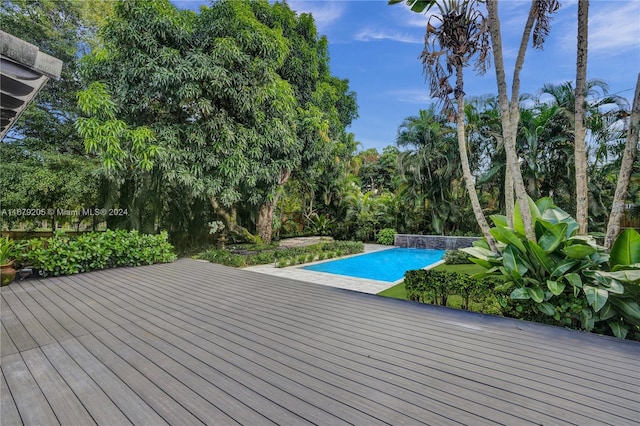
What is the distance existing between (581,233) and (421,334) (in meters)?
2.75

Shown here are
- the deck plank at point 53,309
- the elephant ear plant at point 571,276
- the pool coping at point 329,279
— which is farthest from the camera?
the pool coping at point 329,279

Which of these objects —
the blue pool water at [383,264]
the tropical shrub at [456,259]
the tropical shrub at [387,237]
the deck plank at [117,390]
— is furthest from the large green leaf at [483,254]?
the tropical shrub at [387,237]

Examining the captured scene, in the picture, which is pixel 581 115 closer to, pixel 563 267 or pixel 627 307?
pixel 563 267

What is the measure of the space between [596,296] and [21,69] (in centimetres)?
521

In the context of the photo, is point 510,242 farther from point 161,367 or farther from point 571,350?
point 161,367

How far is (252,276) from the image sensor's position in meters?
6.05

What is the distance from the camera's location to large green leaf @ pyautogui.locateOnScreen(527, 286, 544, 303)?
129 inches

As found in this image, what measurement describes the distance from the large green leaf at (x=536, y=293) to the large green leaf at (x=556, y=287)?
13 cm

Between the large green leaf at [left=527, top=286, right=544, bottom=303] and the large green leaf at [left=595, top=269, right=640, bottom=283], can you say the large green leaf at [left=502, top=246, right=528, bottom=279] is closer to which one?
the large green leaf at [left=527, top=286, right=544, bottom=303]

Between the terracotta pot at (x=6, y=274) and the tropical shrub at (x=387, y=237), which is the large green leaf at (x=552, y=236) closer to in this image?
the terracotta pot at (x=6, y=274)

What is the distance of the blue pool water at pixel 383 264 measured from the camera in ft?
25.6

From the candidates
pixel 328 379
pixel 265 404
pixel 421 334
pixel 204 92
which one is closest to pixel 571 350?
pixel 421 334

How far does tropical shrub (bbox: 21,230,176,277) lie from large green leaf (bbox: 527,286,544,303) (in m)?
7.33

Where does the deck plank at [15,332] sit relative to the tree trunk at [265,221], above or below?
below
